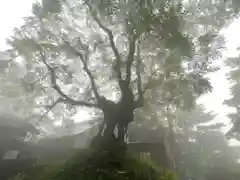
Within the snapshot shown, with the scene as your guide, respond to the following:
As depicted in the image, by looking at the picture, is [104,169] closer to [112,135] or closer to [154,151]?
[112,135]

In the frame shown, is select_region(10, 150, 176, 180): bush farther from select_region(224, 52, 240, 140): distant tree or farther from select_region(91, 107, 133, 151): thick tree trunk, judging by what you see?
select_region(224, 52, 240, 140): distant tree

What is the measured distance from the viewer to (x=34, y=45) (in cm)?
1600

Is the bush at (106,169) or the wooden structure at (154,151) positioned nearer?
the bush at (106,169)

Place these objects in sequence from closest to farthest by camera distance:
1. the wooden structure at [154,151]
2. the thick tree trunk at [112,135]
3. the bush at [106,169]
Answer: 1. the bush at [106,169]
2. the thick tree trunk at [112,135]
3. the wooden structure at [154,151]

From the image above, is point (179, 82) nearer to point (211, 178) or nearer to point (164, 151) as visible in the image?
point (164, 151)

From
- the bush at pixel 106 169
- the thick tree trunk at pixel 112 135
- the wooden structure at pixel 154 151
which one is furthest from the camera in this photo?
the wooden structure at pixel 154 151

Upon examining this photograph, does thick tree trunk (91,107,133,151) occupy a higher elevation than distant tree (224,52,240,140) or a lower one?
lower

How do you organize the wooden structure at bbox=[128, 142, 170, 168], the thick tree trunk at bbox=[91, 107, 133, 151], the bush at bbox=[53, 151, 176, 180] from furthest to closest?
1. the wooden structure at bbox=[128, 142, 170, 168]
2. the thick tree trunk at bbox=[91, 107, 133, 151]
3. the bush at bbox=[53, 151, 176, 180]

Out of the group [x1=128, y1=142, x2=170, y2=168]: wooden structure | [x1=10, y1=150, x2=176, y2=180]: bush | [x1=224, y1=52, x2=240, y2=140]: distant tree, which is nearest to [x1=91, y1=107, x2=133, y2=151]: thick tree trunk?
[x1=10, y1=150, x2=176, y2=180]: bush

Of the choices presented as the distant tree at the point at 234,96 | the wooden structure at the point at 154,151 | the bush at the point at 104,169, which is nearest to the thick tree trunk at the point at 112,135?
the bush at the point at 104,169

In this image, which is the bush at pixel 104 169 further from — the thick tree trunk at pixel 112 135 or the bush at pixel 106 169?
the thick tree trunk at pixel 112 135

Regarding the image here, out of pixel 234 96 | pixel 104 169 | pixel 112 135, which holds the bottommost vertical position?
pixel 104 169

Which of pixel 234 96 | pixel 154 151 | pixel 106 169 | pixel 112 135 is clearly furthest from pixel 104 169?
pixel 234 96

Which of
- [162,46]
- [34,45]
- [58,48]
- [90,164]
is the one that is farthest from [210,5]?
[90,164]
